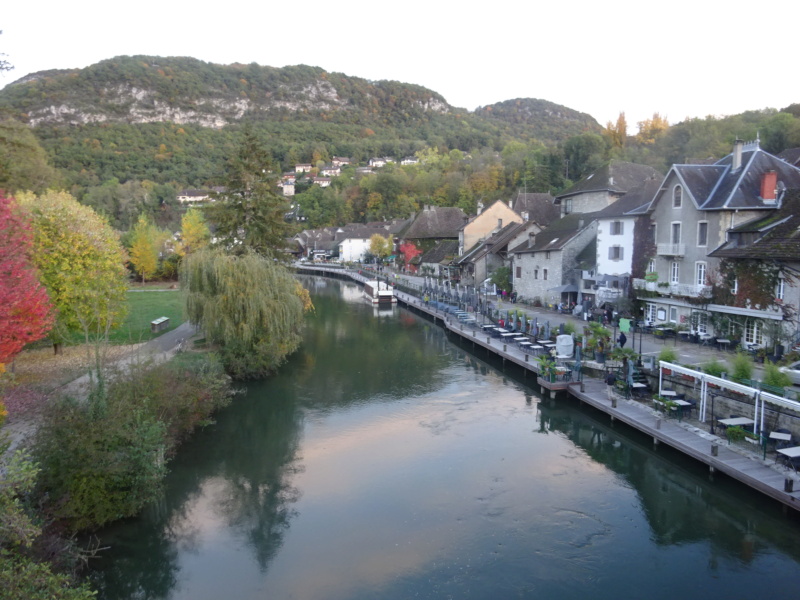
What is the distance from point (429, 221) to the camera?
231 feet

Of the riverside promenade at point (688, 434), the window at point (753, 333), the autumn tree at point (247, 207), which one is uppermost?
the autumn tree at point (247, 207)

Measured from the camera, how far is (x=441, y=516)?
43.4ft

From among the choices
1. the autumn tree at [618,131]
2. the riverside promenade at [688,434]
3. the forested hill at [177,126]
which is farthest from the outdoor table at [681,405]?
the forested hill at [177,126]

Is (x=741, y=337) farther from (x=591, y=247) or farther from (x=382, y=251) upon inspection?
(x=382, y=251)

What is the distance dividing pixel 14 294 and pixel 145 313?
952 inches

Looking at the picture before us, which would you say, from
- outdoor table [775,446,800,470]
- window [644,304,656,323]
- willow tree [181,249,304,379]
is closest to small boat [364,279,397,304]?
willow tree [181,249,304,379]

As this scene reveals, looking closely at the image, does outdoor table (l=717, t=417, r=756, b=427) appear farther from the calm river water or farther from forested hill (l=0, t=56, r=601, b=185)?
forested hill (l=0, t=56, r=601, b=185)

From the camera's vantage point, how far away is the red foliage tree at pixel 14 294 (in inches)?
539

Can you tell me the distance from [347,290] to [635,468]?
50770 mm

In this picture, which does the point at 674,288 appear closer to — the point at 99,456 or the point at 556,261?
the point at 556,261

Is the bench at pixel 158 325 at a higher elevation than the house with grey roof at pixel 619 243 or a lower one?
lower

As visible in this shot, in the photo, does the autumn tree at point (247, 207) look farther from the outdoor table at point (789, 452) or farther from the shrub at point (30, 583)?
the outdoor table at point (789, 452)

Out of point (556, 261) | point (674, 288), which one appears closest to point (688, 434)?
point (674, 288)

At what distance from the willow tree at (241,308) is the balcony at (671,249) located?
1775 centimetres
